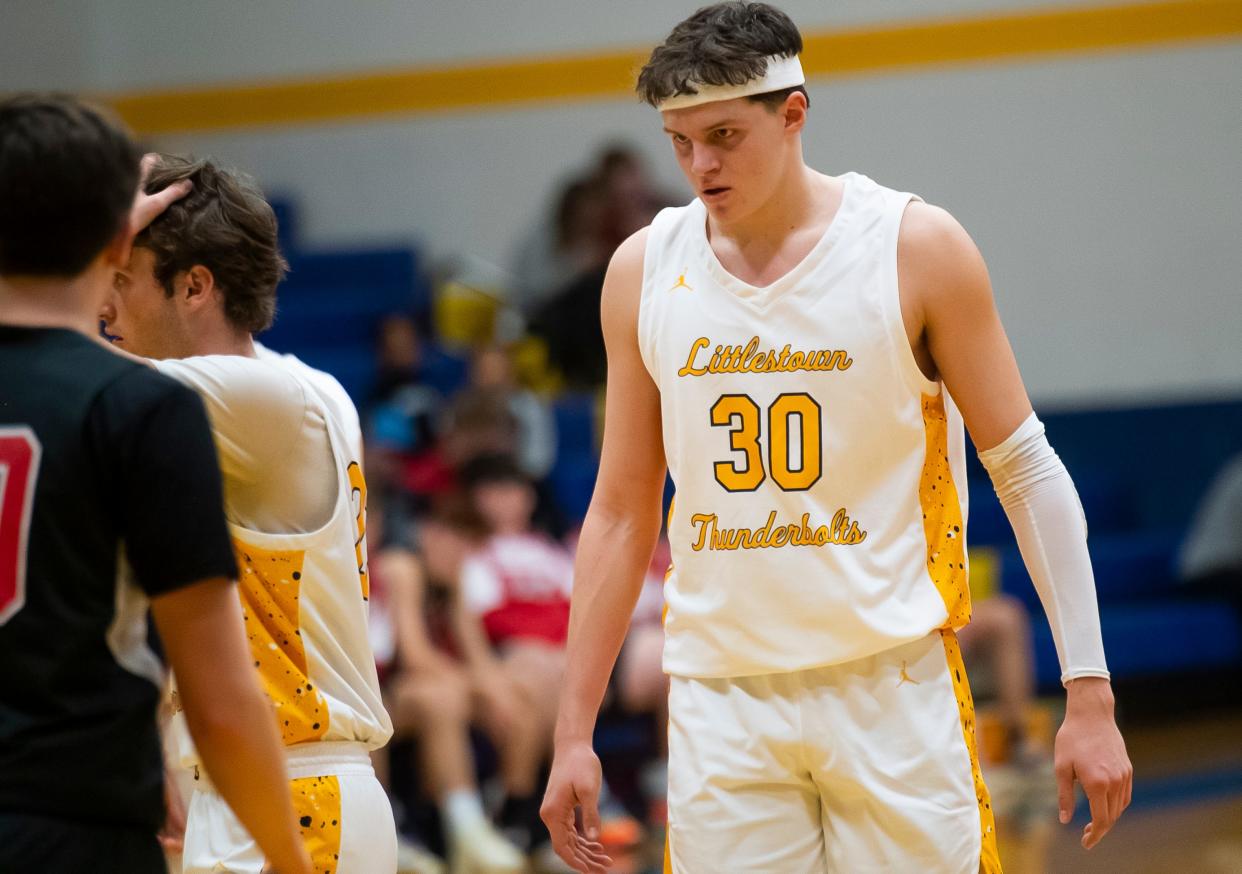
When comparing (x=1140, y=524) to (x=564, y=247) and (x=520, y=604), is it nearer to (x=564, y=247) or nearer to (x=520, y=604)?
(x=564, y=247)

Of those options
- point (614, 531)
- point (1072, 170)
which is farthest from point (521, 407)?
point (614, 531)

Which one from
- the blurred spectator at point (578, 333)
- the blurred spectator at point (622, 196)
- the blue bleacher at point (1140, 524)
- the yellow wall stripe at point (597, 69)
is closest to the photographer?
the blue bleacher at point (1140, 524)

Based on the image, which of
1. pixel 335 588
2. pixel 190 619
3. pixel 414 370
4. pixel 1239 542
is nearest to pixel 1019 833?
pixel 1239 542

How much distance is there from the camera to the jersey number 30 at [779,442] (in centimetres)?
270

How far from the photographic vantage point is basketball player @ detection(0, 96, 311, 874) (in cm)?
180

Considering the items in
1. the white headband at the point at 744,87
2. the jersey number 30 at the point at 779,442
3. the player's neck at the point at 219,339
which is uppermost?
the white headband at the point at 744,87

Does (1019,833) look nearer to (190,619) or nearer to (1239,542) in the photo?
(1239,542)

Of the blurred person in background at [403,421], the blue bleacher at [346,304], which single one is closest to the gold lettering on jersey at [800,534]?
the blurred person in background at [403,421]

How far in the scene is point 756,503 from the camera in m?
2.71

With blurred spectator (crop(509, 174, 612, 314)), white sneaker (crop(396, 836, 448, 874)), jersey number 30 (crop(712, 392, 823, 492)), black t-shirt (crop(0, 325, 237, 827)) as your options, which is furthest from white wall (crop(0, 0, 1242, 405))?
black t-shirt (crop(0, 325, 237, 827))

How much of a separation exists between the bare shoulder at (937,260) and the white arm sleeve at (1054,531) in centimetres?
25

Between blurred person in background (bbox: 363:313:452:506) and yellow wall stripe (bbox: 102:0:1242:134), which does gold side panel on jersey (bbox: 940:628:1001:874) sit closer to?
blurred person in background (bbox: 363:313:452:506)

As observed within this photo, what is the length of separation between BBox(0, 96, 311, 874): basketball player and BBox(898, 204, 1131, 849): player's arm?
4.17 ft

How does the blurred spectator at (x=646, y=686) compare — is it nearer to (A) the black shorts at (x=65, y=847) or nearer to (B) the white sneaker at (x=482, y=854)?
(B) the white sneaker at (x=482, y=854)
